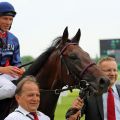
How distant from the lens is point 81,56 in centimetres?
562

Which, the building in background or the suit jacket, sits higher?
the suit jacket

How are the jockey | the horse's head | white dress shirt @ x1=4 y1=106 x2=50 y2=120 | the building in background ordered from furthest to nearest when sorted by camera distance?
the building in background → the jockey → the horse's head → white dress shirt @ x1=4 y1=106 x2=50 y2=120

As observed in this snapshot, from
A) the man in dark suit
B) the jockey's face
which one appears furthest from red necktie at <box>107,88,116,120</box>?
the jockey's face

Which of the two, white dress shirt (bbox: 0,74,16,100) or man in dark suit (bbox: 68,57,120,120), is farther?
white dress shirt (bbox: 0,74,16,100)

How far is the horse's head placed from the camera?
17.8ft

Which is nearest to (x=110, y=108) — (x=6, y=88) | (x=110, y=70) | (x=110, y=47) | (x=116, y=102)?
(x=116, y=102)

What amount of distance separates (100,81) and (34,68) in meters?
0.98

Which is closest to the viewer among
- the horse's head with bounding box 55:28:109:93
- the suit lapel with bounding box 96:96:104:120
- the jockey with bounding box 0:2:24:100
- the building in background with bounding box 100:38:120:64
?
the horse's head with bounding box 55:28:109:93

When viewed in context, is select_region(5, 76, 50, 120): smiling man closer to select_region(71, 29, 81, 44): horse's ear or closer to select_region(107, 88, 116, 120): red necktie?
select_region(107, 88, 116, 120): red necktie

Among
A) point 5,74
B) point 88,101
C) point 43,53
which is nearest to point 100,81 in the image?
point 88,101

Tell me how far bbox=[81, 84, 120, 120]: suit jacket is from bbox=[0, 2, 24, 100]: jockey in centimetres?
94

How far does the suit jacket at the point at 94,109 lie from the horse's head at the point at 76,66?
0.93 ft

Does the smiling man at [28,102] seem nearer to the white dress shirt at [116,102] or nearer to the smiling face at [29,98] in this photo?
the smiling face at [29,98]

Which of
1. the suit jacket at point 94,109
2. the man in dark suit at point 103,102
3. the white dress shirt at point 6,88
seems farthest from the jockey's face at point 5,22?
the suit jacket at point 94,109
